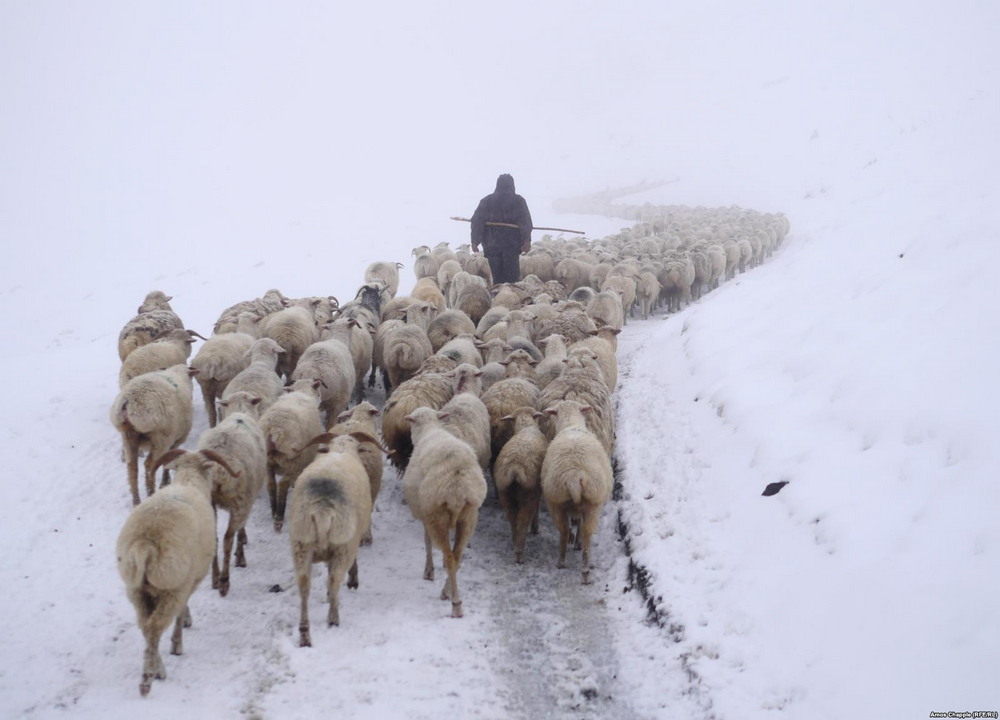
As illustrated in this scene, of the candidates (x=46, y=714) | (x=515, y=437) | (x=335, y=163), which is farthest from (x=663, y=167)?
(x=46, y=714)

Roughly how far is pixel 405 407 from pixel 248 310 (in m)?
4.26

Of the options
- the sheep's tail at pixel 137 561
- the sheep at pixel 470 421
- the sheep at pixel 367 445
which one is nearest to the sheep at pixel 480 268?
the sheep at pixel 470 421

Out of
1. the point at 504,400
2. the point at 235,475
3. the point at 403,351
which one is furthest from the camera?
the point at 403,351

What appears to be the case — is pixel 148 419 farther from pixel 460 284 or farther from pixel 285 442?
pixel 460 284

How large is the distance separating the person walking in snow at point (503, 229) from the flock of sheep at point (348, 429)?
6.33ft

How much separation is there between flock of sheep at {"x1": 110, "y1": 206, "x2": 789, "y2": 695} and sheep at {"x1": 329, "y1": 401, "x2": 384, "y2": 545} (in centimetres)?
2

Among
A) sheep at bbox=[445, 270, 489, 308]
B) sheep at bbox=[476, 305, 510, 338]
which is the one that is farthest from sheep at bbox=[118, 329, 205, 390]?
sheep at bbox=[445, 270, 489, 308]

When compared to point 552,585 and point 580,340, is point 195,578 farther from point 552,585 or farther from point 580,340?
point 580,340

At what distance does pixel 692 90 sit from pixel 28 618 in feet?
267

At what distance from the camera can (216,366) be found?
8117 mm

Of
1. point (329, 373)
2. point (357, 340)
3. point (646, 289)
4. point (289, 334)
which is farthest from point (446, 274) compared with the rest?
point (329, 373)

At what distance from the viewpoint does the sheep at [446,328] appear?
1010 centimetres

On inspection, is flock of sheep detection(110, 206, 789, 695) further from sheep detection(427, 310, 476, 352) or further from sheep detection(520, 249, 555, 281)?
sheep detection(520, 249, 555, 281)

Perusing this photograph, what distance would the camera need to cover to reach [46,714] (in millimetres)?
4227
